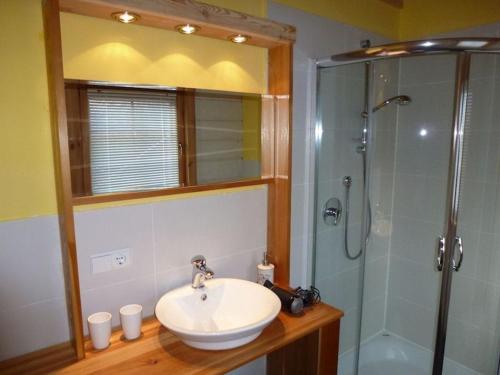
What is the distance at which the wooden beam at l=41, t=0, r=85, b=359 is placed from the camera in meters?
1.23

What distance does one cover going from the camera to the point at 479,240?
2.28m

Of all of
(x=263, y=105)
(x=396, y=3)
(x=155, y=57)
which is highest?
(x=396, y=3)

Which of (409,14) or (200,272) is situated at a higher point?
(409,14)

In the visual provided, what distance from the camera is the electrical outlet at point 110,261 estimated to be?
1485 mm

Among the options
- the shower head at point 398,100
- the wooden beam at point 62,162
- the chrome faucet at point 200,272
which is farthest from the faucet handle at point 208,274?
the shower head at point 398,100

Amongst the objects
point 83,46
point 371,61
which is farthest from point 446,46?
point 83,46

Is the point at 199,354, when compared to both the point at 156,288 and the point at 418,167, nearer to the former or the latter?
the point at 156,288

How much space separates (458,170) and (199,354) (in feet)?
5.34

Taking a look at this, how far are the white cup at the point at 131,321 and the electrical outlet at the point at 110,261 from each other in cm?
18

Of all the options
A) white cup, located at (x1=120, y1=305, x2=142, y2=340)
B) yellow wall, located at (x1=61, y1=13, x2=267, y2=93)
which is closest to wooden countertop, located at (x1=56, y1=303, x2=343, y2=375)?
white cup, located at (x1=120, y1=305, x2=142, y2=340)

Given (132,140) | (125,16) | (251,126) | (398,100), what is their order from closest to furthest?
(125,16) → (132,140) → (251,126) → (398,100)

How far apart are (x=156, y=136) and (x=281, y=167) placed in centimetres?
70

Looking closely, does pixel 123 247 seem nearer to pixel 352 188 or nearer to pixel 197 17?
pixel 197 17

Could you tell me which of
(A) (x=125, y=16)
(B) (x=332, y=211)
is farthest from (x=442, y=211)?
(A) (x=125, y=16)
